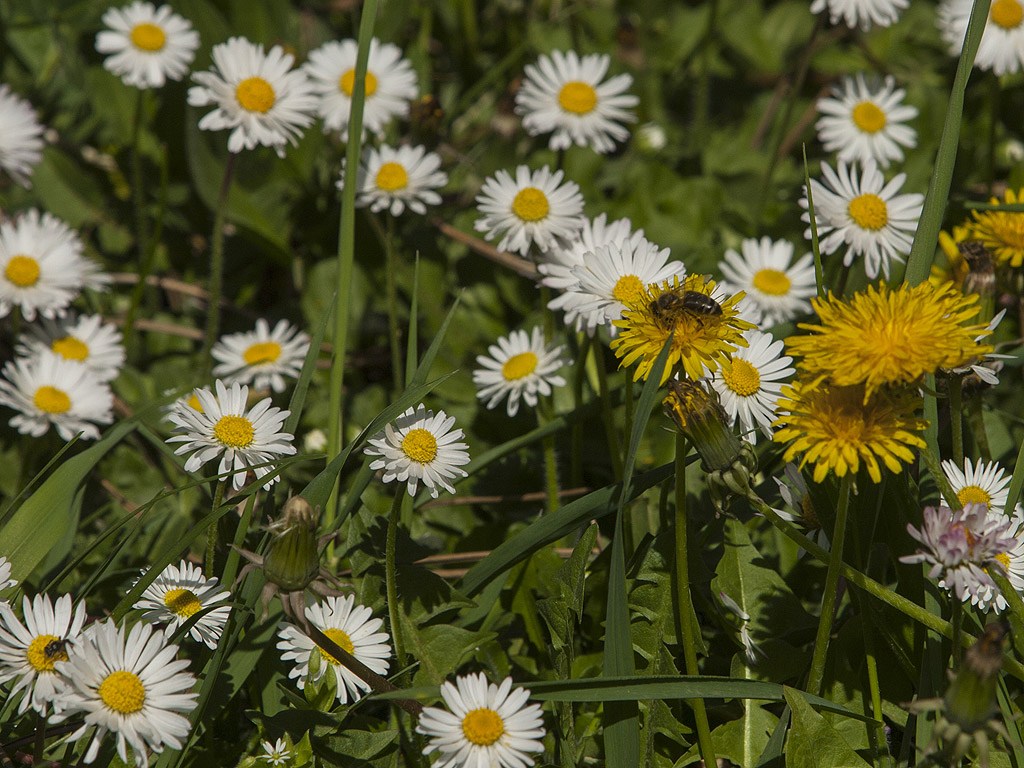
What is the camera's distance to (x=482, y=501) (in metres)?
2.79

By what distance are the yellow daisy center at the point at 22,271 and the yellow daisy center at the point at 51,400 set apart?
1.08 feet

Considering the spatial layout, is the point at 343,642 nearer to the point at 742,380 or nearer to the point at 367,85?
the point at 742,380

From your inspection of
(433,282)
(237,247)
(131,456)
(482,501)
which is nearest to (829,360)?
(482,501)

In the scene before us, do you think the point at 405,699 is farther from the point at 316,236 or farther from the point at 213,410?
the point at 316,236

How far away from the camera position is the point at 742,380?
2164mm

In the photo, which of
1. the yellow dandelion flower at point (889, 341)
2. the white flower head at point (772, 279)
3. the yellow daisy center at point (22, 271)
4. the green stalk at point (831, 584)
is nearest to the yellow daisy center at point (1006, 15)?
the white flower head at point (772, 279)

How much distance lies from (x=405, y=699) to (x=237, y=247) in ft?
7.23

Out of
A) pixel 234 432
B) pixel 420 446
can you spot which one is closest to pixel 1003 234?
pixel 420 446

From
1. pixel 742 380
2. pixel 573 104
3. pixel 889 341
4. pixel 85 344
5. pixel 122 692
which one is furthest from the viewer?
pixel 573 104

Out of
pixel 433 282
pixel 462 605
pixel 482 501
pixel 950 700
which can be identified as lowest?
pixel 950 700

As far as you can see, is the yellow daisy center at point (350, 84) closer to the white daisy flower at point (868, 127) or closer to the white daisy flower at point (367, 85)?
the white daisy flower at point (367, 85)

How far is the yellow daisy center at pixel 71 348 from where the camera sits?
3.07m

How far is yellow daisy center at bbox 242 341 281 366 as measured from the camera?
3.01 m

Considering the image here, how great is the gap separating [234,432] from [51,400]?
3.53 ft
